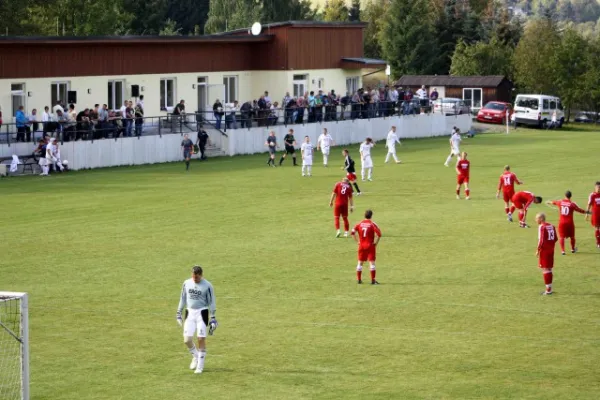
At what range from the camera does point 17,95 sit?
54.9 m

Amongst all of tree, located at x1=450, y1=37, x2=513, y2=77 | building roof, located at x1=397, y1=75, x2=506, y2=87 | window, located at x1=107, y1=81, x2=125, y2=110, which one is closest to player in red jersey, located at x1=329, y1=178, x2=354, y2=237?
window, located at x1=107, y1=81, x2=125, y2=110

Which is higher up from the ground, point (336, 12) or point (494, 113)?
point (336, 12)

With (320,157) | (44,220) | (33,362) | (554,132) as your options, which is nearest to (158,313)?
(33,362)

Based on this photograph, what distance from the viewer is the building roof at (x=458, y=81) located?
89.8m

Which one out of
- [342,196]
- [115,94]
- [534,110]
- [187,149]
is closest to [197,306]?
[342,196]

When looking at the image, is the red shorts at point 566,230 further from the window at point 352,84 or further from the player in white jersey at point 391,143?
the window at point 352,84

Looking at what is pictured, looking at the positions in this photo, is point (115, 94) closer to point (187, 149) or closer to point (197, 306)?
point (187, 149)

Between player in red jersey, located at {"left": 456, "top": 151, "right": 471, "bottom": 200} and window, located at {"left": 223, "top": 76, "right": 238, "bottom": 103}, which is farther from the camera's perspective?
window, located at {"left": 223, "top": 76, "right": 238, "bottom": 103}

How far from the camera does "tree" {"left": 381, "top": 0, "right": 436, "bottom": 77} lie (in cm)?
10238

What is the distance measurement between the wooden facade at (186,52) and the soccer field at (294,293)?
34.3 feet

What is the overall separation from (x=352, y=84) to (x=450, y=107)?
6.85 m

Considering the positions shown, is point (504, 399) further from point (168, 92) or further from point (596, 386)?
point (168, 92)

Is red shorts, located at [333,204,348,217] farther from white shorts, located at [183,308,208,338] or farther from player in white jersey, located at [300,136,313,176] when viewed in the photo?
player in white jersey, located at [300,136,313,176]

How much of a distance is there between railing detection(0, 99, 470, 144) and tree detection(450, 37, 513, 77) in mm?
23761
